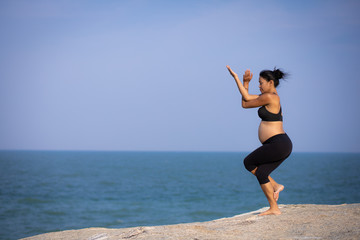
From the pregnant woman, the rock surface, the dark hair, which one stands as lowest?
the rock surface

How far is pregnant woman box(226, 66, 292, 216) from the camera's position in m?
5.51

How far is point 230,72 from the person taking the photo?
5.77 meters

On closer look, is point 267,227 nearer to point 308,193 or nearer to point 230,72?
point 230,72

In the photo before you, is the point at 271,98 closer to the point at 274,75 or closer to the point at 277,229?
the point at 274,75

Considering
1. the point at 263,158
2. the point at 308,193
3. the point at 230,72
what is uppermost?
the point at 230,72

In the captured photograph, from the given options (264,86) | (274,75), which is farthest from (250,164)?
(274,75)

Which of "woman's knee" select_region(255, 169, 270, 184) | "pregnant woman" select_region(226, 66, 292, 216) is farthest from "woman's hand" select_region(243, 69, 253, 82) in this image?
"woman's knee" select_region(255, 169, 270, 184)

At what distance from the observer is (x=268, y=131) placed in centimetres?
560

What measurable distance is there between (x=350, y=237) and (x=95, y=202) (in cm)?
2472

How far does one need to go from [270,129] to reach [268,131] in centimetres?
4

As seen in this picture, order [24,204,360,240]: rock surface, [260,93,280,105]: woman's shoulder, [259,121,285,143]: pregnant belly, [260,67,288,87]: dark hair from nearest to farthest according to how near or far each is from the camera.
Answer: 1. [24,204,360,240]: rock surface
2. [260,93,280,105]: woman's shoulder
3. [259,121,285,143]: pregnant belly
4. [260,67,288,87]: dark hair

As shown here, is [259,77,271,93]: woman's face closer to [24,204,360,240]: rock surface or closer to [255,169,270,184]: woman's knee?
[255,169,270,184]: woman's knee

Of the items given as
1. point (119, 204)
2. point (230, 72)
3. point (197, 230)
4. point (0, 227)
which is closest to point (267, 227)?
point (197, 230)

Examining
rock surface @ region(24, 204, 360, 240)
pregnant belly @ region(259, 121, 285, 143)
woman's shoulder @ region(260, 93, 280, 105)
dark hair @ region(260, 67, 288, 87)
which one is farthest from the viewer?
dark hair @ region(260, 67, 288, 87)
